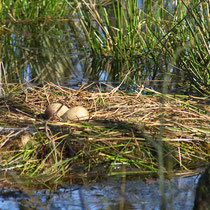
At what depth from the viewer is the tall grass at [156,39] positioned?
4.18 meters

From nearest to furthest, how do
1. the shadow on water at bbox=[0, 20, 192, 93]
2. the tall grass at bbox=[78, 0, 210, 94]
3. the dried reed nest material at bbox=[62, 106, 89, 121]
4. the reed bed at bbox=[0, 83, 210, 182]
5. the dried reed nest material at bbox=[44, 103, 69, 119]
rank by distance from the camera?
1. the reed bed at bbox=[0, 83, 210, 182]
2. the dried reed nest material at bbox=[62, 106, 89, 121]
3. the dried reed nest material at bbox=[44, 103, 69, 119]
4. the tall grass at bbox=[78, 0, 210, 94]
5. the shadow on water at bbox=[0, 20, 192, 93]

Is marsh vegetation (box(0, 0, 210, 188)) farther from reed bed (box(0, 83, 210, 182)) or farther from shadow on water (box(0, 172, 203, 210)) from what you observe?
shadow on water (box(0, 172, 203, 210))

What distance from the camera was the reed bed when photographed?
2873 mm

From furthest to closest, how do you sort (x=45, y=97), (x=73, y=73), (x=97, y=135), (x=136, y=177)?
(x=73, y=73), (x=45, y=97), (x=97, y=135), (x=136, y=177)

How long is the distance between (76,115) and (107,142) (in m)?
0.38

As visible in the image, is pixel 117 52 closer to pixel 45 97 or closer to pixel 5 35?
pixel 45 97

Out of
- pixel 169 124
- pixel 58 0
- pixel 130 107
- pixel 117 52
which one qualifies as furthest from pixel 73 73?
pixel 58 0

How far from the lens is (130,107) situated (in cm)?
352

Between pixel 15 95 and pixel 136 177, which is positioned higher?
pixel 15 95

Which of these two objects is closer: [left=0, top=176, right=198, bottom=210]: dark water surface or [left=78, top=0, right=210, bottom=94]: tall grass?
[left=0, top=176, right=198, bottom=210]: dark water surface

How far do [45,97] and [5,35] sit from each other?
5.00 m

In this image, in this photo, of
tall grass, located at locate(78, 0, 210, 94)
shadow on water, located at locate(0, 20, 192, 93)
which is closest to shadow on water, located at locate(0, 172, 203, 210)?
tall grass, located at locate(78, 0, 210, 94)

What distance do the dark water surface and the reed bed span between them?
6.7 inches

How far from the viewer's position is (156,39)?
5.54 metres
